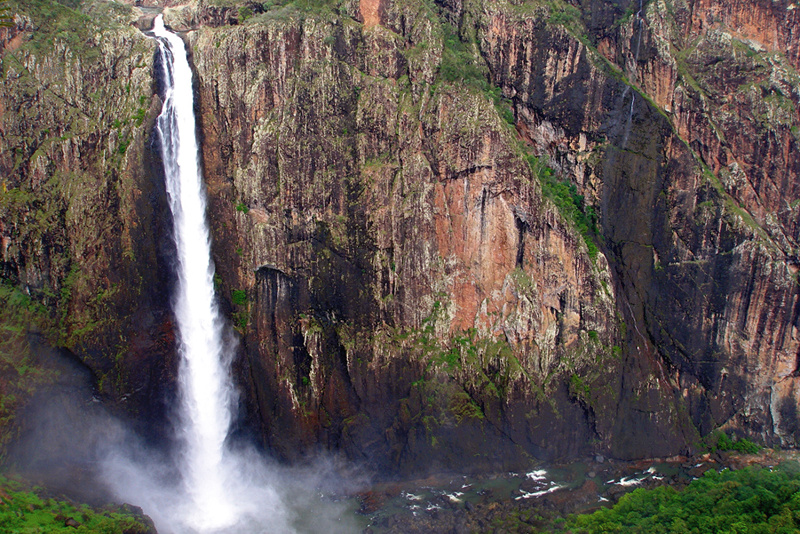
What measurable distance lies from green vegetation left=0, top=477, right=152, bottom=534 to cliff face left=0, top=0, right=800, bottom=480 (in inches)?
227

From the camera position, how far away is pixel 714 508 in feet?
69.5

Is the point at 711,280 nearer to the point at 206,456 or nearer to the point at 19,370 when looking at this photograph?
the point at 206,456

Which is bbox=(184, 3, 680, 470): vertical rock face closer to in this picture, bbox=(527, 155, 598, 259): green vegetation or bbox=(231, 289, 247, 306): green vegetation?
bbox=(231, 289, 247, 306): green vegetation

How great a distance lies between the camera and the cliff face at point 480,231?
2642cm

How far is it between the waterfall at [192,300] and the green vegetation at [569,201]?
15370 millimetres

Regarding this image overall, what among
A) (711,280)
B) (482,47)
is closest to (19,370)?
(482,47)

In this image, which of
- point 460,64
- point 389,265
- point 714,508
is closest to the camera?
point 714,508

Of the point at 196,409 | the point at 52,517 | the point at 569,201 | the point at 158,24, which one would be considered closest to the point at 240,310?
the point at 196,409

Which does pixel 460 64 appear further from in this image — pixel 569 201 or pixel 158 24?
pixel 158 24

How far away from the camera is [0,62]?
2542cm

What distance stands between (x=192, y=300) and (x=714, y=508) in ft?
72.3

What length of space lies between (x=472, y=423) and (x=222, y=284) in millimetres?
12989

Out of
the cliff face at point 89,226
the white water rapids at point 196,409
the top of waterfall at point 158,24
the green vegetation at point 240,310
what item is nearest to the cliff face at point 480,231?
the green vegetation at point 240,310

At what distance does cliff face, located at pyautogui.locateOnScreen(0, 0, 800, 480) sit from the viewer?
26.4 metres
